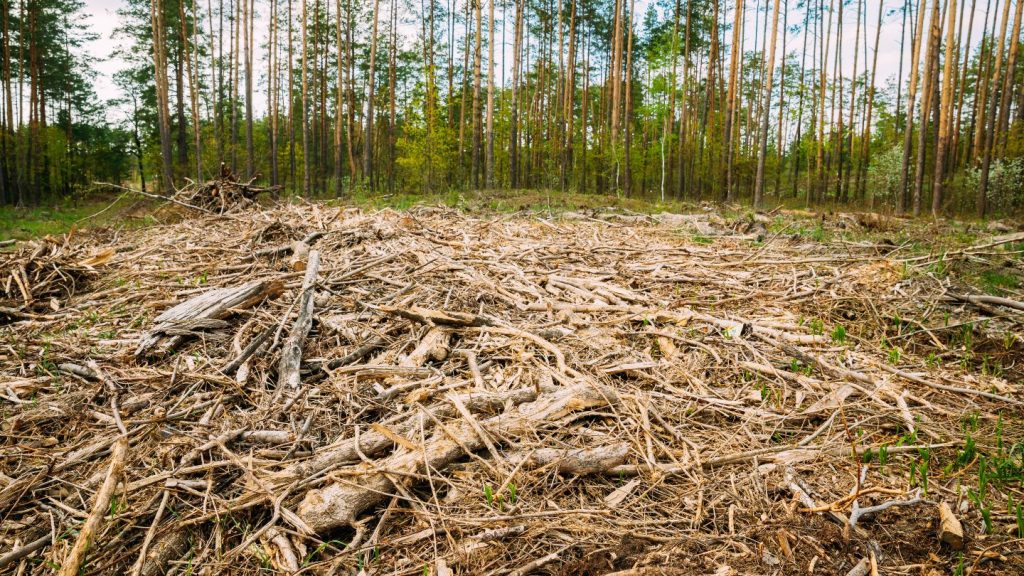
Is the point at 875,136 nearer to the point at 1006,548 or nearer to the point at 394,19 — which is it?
the point at 394,19

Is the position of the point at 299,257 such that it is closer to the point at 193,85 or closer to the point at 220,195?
the point at 220,195

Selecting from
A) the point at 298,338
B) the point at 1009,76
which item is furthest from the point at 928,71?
the point at 298,338

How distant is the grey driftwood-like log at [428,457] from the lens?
1.65 m

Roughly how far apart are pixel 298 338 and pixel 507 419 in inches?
57.1

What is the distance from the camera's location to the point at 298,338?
2.78 meters

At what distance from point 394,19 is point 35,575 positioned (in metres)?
26.3

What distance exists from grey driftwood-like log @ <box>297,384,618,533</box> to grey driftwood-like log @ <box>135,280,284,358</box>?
1846 millimetres

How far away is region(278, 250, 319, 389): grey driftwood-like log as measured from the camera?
8.14 feet

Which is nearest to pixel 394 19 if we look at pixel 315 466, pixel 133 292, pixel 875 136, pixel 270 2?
pixel 270 2

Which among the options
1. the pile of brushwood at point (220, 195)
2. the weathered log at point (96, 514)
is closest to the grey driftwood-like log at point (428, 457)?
the weathered log at point (96, 514)

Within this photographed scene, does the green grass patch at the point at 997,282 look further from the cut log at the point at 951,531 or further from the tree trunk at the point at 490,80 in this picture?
the tree trunk at the point at 490,80

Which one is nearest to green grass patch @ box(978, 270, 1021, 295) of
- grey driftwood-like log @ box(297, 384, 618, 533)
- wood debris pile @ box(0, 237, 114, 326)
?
grey driftwood-like log @ box(297, 384, 618, 533)

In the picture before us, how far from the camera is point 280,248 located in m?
4.33

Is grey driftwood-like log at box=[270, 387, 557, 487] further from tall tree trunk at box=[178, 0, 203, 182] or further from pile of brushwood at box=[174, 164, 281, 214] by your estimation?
tall tree trunk at box=[178, 0, 203, 182]
